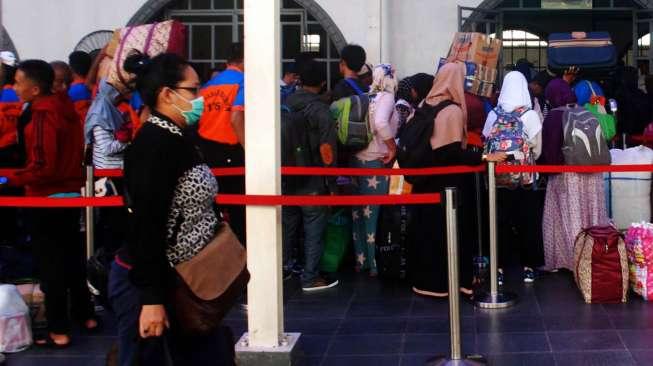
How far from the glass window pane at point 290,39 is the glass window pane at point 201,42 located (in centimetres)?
93

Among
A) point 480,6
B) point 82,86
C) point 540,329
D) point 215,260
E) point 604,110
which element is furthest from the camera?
point 480,6

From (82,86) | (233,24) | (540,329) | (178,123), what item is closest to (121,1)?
(233,24)

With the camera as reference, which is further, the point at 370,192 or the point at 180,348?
the point at 370,192

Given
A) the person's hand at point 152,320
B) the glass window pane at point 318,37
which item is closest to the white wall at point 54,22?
the glass window pane at point 318,37

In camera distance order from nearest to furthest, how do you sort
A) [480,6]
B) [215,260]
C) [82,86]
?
[215,260], [82,86], [480,6]

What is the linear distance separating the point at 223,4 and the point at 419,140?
5700mm

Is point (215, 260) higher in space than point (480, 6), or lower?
lower

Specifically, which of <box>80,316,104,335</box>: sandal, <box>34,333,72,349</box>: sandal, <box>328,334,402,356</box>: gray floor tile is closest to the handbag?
<box>328,334,402,356</box>: gray floor tile

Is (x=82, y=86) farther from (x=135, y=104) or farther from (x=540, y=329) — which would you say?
(x=540, y=329)

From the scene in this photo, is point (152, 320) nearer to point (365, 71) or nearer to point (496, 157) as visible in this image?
point (496, 157)

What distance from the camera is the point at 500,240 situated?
778 cm

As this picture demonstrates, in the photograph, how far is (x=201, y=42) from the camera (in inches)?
456

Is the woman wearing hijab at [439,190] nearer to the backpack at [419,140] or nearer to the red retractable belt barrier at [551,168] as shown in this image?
the backpack at [419,140]

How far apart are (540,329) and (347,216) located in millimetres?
2374
